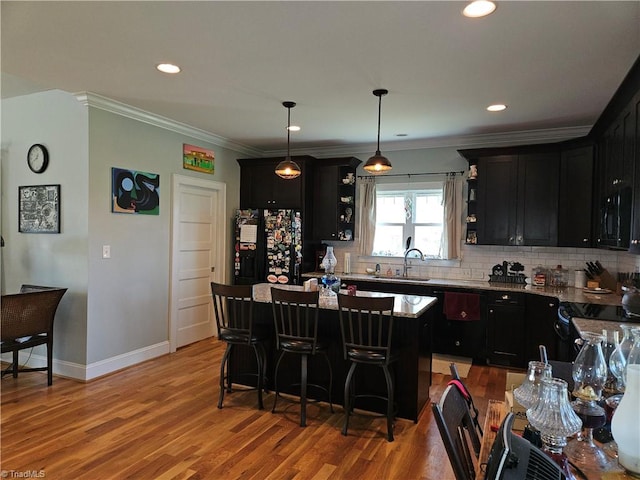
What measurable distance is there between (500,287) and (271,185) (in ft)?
10.8

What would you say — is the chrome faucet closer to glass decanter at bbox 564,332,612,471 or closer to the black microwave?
the black microwave

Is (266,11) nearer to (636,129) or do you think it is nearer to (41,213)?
(636,129)

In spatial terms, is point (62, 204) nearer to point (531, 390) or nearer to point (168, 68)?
point (168, 68)

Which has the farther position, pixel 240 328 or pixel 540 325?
pixel 540 325

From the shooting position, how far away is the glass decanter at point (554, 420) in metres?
1.20

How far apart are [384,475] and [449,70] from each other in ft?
9.27

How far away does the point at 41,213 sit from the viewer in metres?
4.27

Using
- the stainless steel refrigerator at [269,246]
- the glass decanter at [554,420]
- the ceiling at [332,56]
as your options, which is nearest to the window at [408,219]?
the stainless steel refrigerator at [269,246]

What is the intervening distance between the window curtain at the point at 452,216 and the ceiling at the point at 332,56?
109 cm

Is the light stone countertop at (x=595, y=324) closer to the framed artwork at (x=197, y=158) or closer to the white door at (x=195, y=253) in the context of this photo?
the white door at (x=195, y=253)

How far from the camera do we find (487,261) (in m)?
5.32

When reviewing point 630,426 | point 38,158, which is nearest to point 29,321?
point 38,158

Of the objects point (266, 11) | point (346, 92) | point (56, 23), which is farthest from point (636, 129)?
point (56, 23)

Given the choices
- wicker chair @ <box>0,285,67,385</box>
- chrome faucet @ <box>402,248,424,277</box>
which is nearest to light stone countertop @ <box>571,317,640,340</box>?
chrome faucet @ <box>402,248,424,277</box>
